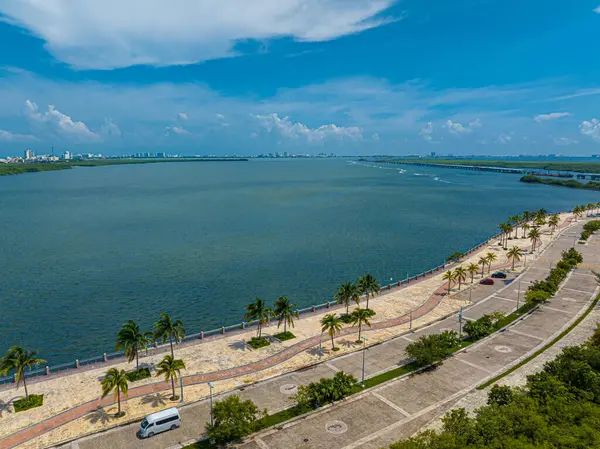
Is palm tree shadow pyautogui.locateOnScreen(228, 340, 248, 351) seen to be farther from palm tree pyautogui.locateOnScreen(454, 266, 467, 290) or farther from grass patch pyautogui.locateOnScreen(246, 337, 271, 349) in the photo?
→ palm tree pyautogui.locateOnScreen(454, 266, 467, 290)

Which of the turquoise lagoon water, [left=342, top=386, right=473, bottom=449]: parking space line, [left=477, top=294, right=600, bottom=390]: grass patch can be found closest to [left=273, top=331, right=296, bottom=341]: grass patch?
the turquoise lagoon water

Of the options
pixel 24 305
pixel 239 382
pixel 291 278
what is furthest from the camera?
pixel 291 278

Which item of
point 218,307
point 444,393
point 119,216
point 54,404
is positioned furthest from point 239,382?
point 119,216

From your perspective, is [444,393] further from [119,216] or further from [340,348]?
[119,216]

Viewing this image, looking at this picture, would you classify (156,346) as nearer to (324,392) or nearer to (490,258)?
(324,392)

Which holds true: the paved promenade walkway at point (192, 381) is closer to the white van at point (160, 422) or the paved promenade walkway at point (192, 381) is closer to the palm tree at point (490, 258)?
the white van at point (160, 422)

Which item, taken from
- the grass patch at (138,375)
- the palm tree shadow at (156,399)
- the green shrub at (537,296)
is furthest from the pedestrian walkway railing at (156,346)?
the green shrub at (537,296)
